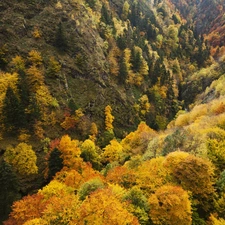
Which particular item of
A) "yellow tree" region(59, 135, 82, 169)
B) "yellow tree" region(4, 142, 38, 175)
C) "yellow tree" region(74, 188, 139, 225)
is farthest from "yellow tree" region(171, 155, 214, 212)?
"yellow tree" region(4, 142, 38, 175)

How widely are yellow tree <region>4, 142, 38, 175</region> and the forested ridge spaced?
0.25 meters

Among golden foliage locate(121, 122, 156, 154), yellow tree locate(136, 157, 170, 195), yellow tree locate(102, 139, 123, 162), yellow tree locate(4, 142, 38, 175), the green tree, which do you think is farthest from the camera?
yellow tree locate(102, 139, 123, 162)

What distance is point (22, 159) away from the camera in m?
67.9

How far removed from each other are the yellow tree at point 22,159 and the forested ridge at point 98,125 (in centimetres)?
25

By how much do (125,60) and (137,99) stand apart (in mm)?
18438

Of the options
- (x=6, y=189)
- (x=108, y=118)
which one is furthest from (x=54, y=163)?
(x=108, y=118)

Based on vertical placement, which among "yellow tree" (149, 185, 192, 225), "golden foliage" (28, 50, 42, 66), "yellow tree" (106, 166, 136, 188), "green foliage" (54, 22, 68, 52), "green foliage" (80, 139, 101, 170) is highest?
"green foliage" (54, 22, 68, 52)

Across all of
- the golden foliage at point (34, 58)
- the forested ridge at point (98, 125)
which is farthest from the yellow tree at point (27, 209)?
the golden foliage at point (34, 58)

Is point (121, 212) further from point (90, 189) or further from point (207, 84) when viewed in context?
point (207, 84)

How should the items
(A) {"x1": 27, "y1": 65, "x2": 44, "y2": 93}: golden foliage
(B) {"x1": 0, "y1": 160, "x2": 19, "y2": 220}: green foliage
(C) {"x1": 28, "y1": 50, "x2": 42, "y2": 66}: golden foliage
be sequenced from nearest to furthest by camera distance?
1. (B) {"x1": 0, "y1": 160, "x2": 19, "y2": 220}: green foliage
2. (A) {"x1": 27, "y1": 65, "x2": 44, "y2": 93}: golden foliage
3. (C) {"x1": 28, "y1": 50, "x2": 42, "y2": 66}: golden foliage

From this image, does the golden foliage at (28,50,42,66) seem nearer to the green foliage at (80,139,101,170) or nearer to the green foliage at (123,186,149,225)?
the green foliage at (80,139,101,170)

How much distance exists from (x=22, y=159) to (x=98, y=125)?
3205cm

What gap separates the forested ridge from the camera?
37.3 metres

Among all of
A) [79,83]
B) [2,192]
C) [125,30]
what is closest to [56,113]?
[79,83]
